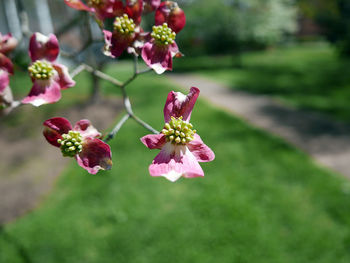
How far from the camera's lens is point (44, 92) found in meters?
0.74

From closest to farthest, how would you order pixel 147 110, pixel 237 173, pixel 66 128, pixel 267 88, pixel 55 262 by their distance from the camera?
pixel 66 128 < pixel 55 262 < pixel 237 173 < pixel 147 110 < pixel 267 88

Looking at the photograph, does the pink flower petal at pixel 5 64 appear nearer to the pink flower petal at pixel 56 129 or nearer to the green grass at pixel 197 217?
the pink flower petal at pixel 56 129

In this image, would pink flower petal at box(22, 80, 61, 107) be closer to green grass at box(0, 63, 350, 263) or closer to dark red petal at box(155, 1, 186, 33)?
dark red petal at box(155, 1, 186, 33)

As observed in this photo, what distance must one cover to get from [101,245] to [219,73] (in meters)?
11.5

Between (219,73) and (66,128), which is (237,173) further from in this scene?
(219,73)

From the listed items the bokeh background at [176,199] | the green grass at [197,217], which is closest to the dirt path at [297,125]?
the bokeh background at [176,199]

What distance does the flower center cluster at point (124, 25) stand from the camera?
0.72 meters

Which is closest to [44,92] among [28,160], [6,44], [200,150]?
[6,44]

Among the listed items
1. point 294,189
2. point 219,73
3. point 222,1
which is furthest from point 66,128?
point 222,1

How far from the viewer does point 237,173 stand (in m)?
3.96

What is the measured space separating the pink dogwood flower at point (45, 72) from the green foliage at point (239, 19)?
13.5 m

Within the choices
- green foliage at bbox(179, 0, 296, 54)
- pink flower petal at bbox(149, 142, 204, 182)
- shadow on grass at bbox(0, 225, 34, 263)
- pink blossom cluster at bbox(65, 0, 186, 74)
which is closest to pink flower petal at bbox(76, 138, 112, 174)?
pink flower petal at bbox(149, 142, 204, 182)

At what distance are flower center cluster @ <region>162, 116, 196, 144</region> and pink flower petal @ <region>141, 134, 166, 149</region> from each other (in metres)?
0.01

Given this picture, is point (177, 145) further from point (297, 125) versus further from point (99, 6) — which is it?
point (297, 125)
